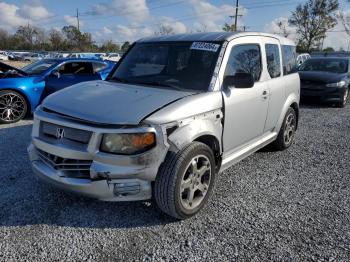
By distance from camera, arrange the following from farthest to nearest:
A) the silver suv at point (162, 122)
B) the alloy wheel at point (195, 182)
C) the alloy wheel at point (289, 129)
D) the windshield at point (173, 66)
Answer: the alloy wheel at point (289, 129), the windshield at point (173, 66), the alloy wheel at point (195, 182), the silver suv at point (162, 122)

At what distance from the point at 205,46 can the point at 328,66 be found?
28.5 ft

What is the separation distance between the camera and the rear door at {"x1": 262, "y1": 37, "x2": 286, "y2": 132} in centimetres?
473

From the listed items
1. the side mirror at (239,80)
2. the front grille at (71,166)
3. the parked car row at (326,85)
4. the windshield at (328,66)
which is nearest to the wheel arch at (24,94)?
the front grille at (71,166)

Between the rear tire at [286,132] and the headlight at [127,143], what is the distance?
3097mm

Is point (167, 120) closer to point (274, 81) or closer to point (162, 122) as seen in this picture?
point (162, 122)

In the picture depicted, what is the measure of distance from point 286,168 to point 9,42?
282ft

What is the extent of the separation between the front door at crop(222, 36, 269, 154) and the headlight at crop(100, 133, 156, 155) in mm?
1107

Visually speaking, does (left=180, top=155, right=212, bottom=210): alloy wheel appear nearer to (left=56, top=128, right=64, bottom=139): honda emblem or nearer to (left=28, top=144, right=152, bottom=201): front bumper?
(left=28, top=144, right=152, bottom=201): front bumper

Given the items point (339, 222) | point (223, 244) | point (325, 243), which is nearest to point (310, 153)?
point (339, 222)

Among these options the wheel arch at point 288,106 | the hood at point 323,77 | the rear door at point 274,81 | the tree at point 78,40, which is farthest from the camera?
the tree at point 78,40

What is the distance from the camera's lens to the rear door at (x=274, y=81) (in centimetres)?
473

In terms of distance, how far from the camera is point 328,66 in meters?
11.2

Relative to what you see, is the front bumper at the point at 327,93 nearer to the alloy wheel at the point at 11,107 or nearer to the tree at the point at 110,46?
the alloy wheel at the point at 11,107

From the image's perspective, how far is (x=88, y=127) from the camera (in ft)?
9.78
